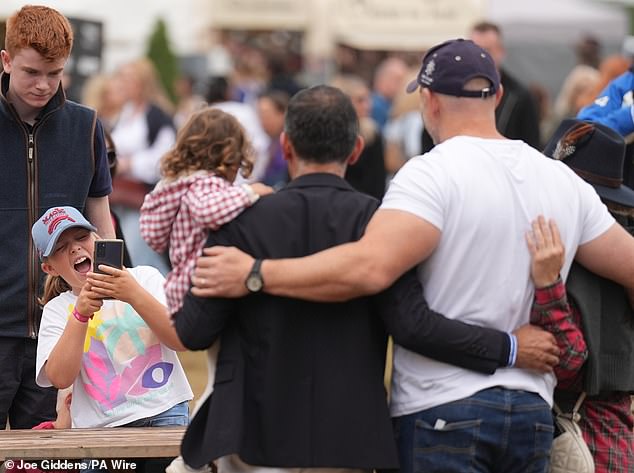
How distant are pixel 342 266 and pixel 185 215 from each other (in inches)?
21.0

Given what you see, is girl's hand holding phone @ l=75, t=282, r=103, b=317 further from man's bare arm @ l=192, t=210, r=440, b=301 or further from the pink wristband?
man's bare arm @ l=192, t=210, r=440, b=301

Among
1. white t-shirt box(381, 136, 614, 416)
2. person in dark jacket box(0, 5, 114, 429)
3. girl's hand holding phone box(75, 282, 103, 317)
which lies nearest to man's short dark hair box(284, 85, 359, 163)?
white t-shirt box(381, 136, 614, 416)

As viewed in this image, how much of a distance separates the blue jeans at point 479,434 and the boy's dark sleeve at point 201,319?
0.60 metres

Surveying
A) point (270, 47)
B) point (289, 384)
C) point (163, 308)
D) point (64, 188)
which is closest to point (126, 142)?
point (64, 188)

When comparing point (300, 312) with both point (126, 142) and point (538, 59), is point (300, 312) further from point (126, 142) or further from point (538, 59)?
point (538, 59)

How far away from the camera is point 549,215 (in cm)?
372

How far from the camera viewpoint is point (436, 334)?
11.8 feet

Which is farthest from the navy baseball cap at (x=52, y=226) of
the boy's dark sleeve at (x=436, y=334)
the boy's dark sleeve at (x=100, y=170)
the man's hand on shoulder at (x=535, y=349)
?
the man's hand on shoulder at (x=535, y=349)

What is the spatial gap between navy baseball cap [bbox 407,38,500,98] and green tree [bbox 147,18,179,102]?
63.5ft


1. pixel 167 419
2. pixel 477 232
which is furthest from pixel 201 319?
pixel 167 419

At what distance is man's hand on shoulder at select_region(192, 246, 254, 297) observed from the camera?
3.55 m

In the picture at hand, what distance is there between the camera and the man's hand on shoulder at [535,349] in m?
3.69

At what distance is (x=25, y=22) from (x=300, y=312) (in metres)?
1.72

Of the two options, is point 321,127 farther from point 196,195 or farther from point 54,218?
point 54,218
